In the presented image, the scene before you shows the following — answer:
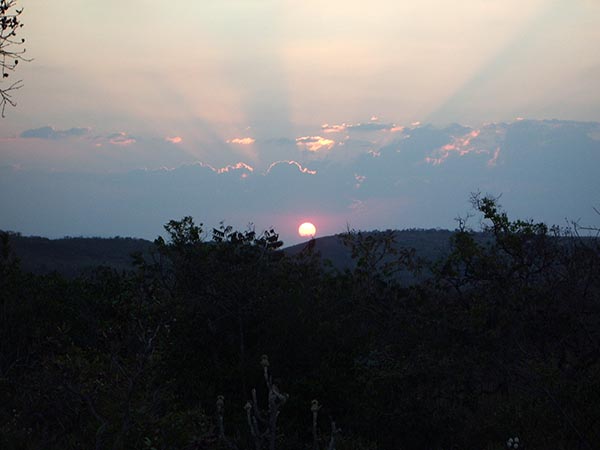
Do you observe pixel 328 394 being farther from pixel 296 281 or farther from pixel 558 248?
pixel 558 248

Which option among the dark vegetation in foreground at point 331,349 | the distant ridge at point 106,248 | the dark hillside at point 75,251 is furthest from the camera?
the distant ridge at point 106,248

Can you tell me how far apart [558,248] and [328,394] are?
5.73 m

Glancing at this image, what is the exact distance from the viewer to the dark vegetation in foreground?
9.79 m

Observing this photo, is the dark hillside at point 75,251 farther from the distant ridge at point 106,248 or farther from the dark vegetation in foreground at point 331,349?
the dark vegetation in foreground at point 331,349

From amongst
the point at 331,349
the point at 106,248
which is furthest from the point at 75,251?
the point at 331,349

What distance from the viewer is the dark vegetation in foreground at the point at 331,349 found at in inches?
385

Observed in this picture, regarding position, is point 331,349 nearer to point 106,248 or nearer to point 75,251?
point 75,251

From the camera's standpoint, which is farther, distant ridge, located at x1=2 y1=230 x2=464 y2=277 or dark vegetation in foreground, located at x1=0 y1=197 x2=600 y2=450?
distant ridge, located at x1=2 y1=230 x2=464 y2=277

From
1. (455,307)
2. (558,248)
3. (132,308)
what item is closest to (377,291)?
(455,307)

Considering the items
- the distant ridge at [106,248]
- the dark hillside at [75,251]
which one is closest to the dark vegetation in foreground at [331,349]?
the distant ridge at [106,248]

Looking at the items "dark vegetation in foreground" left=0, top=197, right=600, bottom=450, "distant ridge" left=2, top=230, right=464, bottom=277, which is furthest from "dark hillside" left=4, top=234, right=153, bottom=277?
"dark vegetation in foreground" left=0, top=197, right=600, bottom=450

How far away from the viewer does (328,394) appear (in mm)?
11891

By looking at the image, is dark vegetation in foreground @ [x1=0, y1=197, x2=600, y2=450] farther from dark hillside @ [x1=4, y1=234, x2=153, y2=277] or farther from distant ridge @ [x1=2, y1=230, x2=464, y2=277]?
dark hillside @ [x1=4, y1=234, x2=153, y2=277]

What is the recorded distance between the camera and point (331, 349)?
42.9 ft
